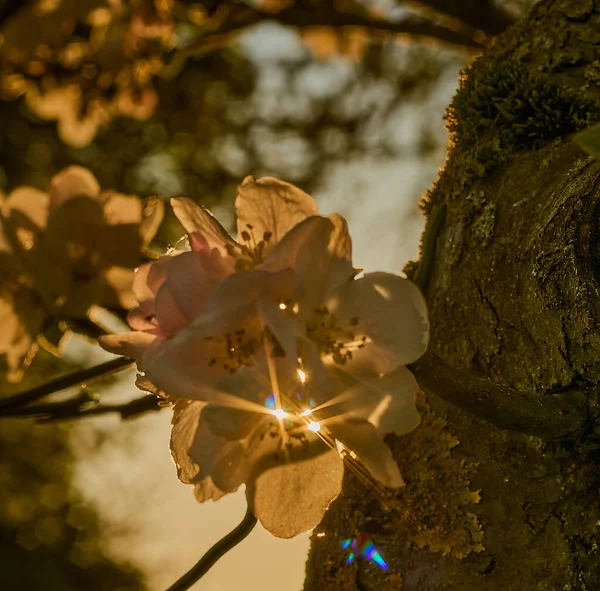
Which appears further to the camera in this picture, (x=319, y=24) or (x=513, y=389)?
(x=319, y=24)

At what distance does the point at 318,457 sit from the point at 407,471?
0.22 meters

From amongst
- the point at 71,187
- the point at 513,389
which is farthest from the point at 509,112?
the point at 71,187

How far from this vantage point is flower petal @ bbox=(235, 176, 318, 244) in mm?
469

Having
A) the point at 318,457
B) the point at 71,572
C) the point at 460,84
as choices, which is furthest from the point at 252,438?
the point at 71,572

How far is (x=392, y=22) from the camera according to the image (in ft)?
5.31

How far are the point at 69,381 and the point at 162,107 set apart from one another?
2.80m

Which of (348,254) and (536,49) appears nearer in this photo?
(348,254)

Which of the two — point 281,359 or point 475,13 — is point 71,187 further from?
point 475,13

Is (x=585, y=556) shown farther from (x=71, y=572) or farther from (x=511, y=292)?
(x=71, y=572)

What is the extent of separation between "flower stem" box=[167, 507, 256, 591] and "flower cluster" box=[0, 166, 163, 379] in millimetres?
215

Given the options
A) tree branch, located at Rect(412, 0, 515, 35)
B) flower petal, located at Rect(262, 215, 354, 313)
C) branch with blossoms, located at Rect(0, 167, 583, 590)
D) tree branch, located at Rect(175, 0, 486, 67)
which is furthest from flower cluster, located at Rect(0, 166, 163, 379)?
tree branch, located at Rect(412, 0, 515, 35)

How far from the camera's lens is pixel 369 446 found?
1.37ft

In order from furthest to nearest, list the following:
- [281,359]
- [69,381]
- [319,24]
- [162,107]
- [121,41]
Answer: [162,107] < [319,24] < [121,41] < [69,381] < [281,359]

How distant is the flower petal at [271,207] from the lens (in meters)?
0.47
